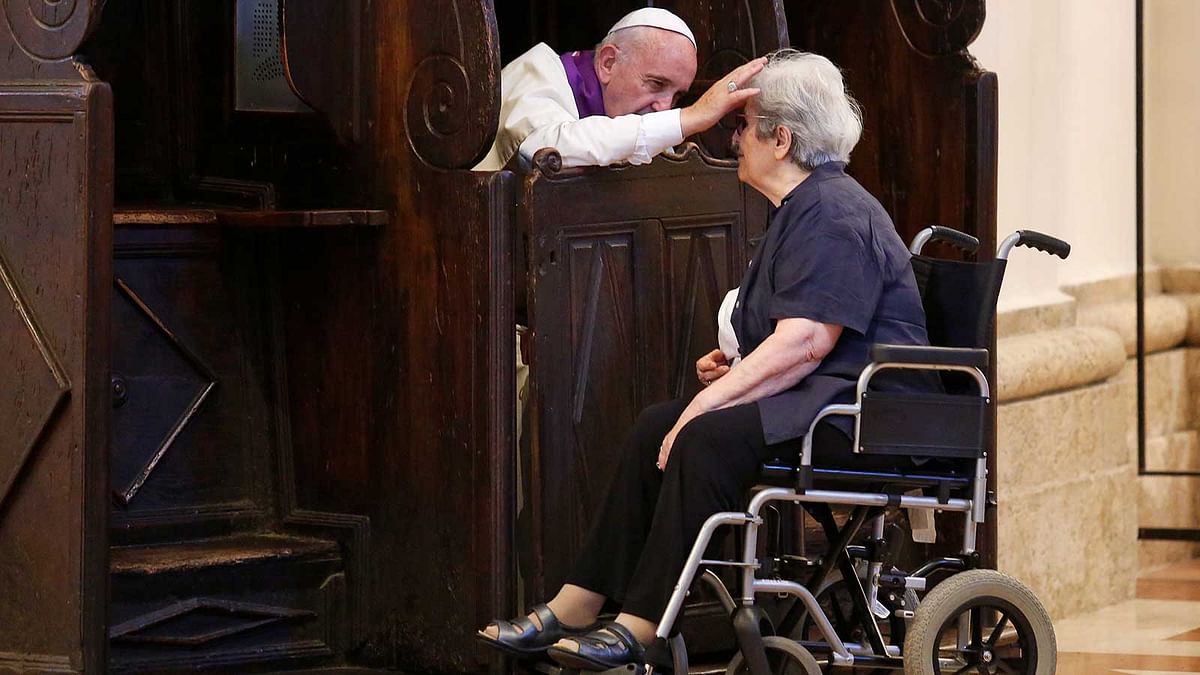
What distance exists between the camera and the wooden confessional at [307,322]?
439 cm

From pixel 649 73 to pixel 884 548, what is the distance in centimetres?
135

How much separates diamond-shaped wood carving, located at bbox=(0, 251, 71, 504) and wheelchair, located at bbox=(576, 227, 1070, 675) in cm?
137

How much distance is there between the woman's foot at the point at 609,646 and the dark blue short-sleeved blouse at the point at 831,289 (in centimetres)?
50

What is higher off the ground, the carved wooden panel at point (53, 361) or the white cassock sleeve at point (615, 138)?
the white cassock sleeve at point (615, 138)

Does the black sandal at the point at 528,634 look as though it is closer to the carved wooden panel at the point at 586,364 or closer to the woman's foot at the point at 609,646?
the woman's foot at the point at 609,646

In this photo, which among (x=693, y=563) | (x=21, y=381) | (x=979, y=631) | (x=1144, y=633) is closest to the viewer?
(x=693, y=563)

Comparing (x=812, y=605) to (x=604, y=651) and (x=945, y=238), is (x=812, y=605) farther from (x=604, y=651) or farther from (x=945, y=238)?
(x=945, y=238)

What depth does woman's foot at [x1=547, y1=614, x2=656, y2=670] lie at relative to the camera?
14.2 feet

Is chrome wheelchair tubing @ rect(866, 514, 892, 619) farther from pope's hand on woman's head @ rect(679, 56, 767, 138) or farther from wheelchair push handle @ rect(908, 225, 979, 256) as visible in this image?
pope's hand on woman's head @ rect(679, 56, 767, 138)

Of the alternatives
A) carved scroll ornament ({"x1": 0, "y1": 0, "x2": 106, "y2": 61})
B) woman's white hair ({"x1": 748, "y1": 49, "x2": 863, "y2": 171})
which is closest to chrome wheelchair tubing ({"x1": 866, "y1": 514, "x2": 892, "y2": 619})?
woman's white hair ({"x1": 748, "y1": 49, "x2": 863, "y2": 171})

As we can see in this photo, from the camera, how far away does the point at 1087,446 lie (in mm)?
6828

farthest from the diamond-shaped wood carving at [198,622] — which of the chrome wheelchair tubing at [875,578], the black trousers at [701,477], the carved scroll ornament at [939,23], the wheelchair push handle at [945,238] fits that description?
the carved scroll ornament at [939,23]

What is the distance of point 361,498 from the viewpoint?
509 centimetres

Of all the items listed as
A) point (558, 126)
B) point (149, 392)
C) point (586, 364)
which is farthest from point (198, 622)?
point (558, 126)
